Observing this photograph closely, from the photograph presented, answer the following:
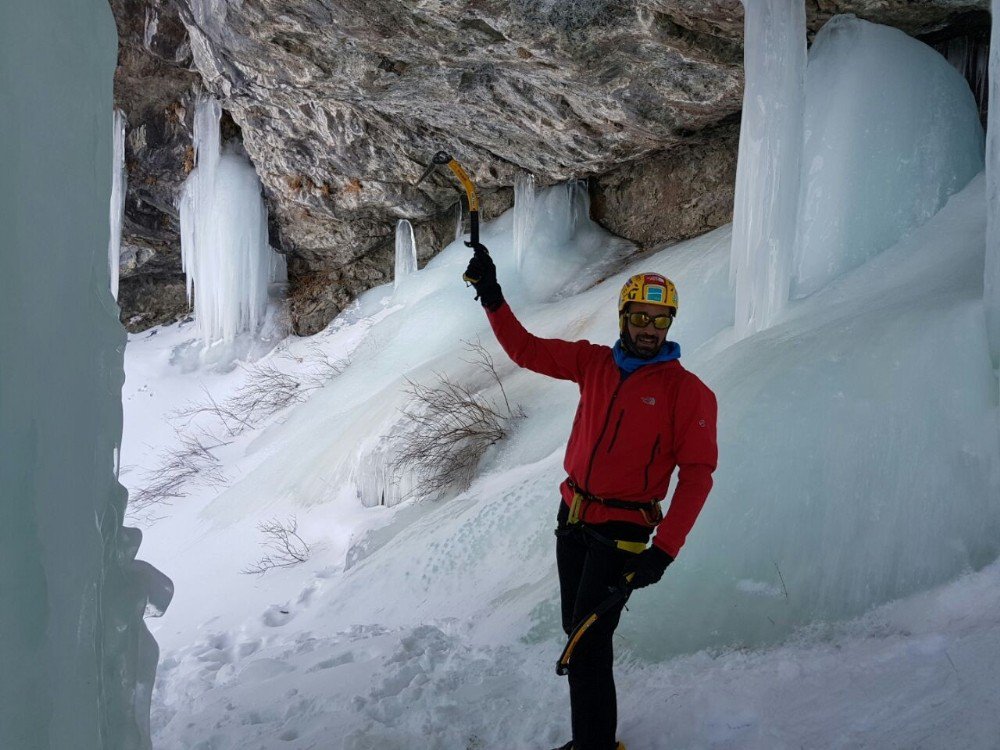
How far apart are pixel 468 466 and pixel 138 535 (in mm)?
4006

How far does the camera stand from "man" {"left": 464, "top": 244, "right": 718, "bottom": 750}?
235 centimetres

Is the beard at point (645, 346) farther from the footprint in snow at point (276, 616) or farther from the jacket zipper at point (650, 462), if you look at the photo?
the footprint in snow at point (276, 616)

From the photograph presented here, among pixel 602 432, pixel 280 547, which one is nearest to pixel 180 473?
pixel 280 547

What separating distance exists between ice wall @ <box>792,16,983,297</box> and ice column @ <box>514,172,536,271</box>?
4524 mm

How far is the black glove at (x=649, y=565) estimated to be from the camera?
88.8 inches

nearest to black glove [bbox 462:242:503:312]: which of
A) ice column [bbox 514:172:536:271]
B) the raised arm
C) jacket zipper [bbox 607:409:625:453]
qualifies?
the raised arm

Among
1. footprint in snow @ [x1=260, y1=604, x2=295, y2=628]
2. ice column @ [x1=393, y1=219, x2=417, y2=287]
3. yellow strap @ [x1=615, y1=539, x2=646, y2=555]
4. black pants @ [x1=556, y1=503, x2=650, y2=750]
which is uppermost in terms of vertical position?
yellow strap @ [x1=615, y1=539, x2=646, y2=555]

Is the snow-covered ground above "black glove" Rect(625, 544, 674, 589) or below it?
below

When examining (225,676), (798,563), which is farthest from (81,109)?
(225,676)

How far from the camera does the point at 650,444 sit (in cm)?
240

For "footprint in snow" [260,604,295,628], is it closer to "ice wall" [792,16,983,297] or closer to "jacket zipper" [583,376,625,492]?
"jacket zipper" [583,376,625,492]

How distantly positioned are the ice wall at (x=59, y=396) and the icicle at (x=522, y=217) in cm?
783

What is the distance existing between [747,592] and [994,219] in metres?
1.71

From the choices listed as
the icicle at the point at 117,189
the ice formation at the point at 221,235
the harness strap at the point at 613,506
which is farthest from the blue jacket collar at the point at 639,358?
the ice formation at the point at 221,235
